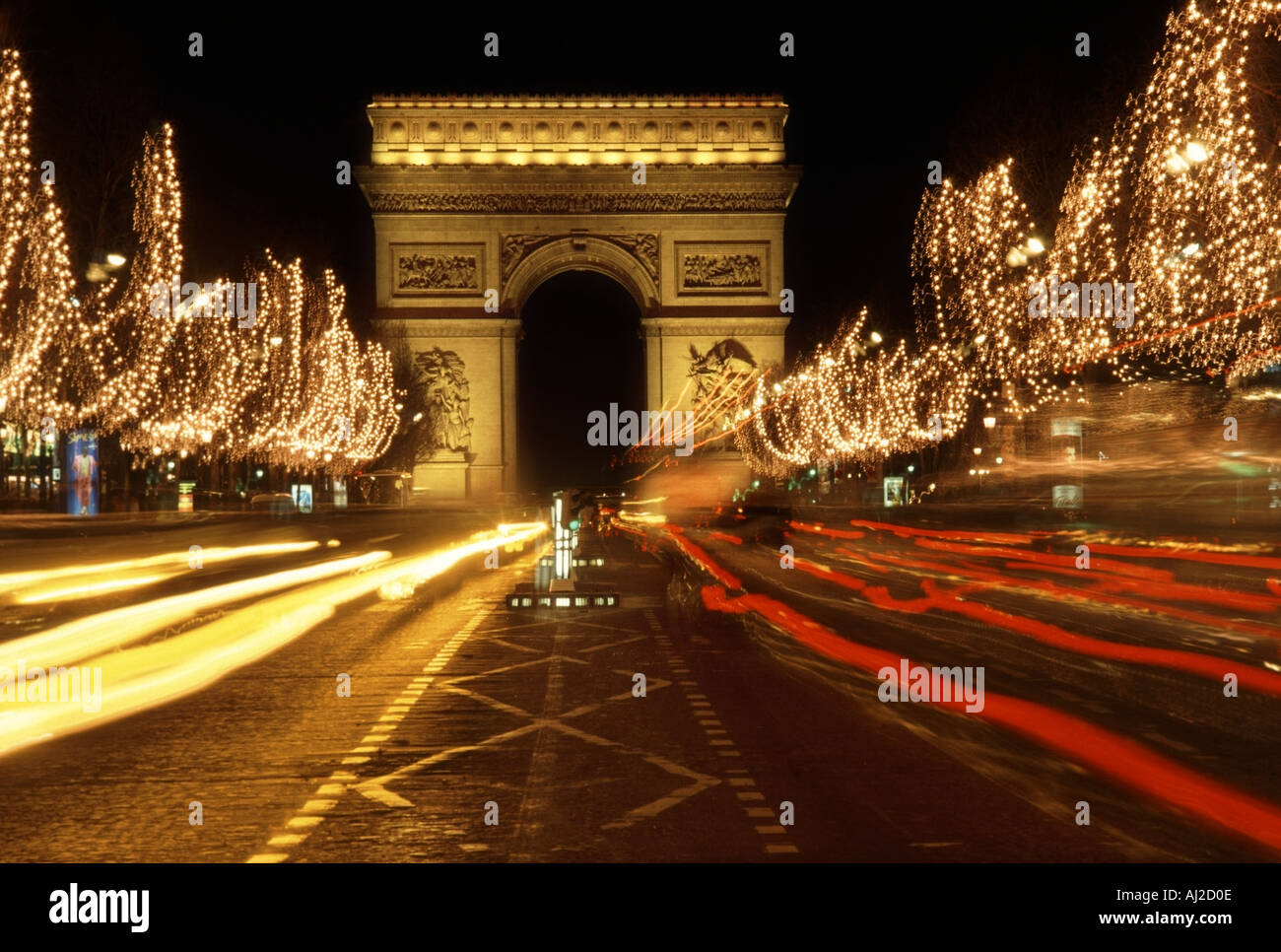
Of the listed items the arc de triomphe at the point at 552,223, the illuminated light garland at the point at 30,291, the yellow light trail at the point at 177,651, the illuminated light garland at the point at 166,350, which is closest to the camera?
the yellow light trail at the point at 177,651

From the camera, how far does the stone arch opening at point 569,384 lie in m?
119

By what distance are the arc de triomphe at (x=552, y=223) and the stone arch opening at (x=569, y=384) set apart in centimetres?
3978

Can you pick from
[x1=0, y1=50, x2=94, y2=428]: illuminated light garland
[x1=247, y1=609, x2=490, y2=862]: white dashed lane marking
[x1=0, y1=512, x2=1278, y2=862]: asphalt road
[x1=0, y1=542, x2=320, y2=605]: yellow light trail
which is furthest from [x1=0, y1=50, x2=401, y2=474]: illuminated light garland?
[x1=247, y1=609, x2=490, y2=862]: white dashed lane marking

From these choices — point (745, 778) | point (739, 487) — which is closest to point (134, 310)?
point (739, 487)

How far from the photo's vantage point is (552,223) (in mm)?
73250

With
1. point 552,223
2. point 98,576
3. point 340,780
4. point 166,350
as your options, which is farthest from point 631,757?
point 552,223

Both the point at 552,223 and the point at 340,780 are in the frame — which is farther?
the point at 552,223

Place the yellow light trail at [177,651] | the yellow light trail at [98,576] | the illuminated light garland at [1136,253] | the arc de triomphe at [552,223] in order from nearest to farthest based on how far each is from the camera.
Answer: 1. the yellow light trail at [177,651]
2. the illuminated light garland at [1136,253]
3. the yellow light trail at [98,576]
4. the arc de triomphe at [552,223]

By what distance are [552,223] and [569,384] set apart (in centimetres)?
5418

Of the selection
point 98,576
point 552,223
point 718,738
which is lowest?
point 718,738

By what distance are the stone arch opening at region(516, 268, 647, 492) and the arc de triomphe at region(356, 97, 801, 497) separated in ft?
131

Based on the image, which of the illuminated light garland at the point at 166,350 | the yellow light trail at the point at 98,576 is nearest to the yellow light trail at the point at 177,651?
the yellow light trail at the point at 98,576

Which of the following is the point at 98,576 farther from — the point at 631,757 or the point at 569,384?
the point at 569,384

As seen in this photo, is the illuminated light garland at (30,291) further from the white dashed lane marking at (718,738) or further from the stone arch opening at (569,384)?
the stone arch opening at (569,384)
